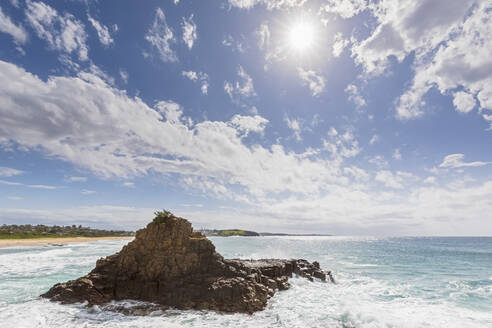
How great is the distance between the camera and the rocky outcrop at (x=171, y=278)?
18.1 meters

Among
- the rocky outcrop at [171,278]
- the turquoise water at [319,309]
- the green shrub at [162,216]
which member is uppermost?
the green shrub at [162,216]

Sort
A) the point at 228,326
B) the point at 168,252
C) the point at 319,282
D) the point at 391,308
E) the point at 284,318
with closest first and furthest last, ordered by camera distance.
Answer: the point at 228,326 < the point at 284,318 < the point at 391,308 < the point at 168,252 < the point at 319,282

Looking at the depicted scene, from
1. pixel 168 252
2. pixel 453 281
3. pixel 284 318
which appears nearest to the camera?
pixel 284 318

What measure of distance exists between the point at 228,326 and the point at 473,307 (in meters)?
18.8

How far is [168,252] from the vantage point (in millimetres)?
20875

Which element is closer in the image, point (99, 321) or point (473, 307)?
point (99, 321)

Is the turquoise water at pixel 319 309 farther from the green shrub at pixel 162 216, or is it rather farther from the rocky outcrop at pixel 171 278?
the green shrub at pixel 162 216

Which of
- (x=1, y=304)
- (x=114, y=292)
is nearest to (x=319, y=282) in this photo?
(x=114, y=292)

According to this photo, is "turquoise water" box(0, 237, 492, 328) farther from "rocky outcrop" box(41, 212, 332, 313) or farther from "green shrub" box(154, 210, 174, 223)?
"green shrub" box(154, 210, 174, 223)

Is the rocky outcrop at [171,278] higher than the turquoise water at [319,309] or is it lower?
higher

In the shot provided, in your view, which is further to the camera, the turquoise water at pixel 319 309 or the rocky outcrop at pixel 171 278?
the rocky outcrop at pixel 171 278

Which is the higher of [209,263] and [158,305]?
[209,263]

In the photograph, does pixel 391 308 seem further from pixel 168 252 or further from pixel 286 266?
pixel 168 252

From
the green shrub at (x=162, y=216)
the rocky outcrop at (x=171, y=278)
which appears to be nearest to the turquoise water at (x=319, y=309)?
the rocky outcrop at (x=171, y=278)
